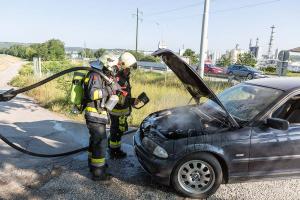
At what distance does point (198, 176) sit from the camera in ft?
13.0

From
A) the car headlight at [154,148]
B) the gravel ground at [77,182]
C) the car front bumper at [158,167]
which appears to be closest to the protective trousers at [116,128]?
the gravel ground at [77,182]

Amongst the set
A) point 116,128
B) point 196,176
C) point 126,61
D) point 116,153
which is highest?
point 126,61

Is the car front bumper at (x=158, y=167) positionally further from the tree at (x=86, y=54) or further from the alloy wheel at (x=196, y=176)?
the tree at (x=86, y=54)

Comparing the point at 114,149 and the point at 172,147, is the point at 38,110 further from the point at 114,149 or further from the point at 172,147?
the point at 172,147

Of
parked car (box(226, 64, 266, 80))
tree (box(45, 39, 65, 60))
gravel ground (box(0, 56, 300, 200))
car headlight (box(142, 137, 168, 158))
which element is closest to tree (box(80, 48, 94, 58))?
tree (box(45, 39, 65, 60))

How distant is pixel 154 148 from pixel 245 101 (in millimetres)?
1608

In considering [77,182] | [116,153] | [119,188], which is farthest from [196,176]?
[116,153]

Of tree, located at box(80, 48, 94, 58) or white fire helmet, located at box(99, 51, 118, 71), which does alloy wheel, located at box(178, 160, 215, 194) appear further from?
tree, located at box(80, 48, 94, 58)

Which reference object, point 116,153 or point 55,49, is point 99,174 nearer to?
point 116,153

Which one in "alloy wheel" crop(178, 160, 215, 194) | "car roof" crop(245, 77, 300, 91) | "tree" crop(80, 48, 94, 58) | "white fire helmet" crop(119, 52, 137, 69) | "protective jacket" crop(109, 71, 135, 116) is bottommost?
"tree" crop(80, 48, 94, 58)

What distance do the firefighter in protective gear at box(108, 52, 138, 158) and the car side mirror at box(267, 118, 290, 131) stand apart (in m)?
2.22

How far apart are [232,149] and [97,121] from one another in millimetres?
1841

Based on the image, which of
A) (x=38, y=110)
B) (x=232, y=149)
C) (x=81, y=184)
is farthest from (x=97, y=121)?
(x=38, y=110)

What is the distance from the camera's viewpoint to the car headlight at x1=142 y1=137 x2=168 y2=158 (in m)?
3.91
